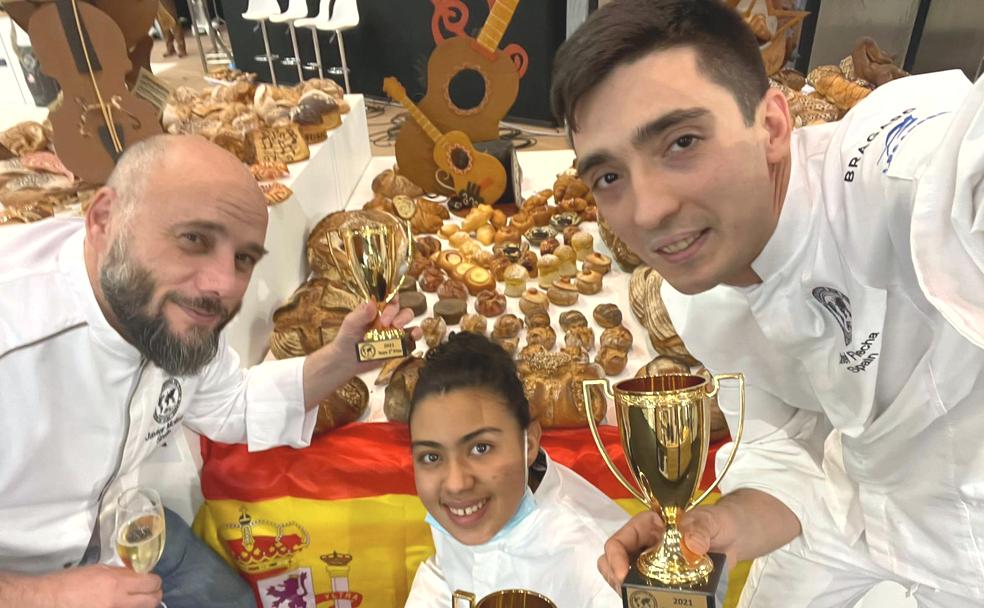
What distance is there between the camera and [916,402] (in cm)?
101

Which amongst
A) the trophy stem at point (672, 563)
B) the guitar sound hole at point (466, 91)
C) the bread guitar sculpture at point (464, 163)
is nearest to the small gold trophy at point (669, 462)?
the trophy stem at point (672, 563)

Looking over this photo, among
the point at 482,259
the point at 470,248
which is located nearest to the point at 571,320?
the point at 482,259

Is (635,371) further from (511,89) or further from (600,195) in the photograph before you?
(511,89)

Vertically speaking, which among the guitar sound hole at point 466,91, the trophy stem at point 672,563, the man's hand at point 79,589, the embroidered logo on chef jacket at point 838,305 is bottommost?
the guitar sound hole at point 466,91

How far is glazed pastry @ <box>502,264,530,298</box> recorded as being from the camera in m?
2.34

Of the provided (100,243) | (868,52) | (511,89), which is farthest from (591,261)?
(868,52)

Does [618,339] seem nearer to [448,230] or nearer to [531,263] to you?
[531,263]

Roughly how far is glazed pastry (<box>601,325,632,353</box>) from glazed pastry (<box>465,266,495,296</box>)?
0.52m

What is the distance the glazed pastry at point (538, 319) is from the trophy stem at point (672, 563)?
116 centimetres

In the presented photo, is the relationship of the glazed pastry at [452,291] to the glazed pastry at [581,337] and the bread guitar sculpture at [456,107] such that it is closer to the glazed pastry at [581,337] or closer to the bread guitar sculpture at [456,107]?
the glazed pastry at [581,337]

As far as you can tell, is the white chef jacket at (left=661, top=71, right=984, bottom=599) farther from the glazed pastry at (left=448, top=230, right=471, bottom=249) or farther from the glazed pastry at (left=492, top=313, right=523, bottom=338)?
the glazed pastry at (left=448, top=230, right=471, bottom=249)

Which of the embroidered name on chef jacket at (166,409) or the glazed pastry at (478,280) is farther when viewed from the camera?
the glazed pastry at (478,280)

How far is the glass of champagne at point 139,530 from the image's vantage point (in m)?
1.25

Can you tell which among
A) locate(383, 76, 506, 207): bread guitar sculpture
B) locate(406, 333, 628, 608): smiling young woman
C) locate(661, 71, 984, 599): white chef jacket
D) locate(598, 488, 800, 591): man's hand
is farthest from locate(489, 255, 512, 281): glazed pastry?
locate(598, 488, 800, 591): man's hand
